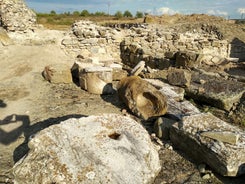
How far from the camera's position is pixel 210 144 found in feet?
11.3

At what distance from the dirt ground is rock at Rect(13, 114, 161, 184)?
45cm

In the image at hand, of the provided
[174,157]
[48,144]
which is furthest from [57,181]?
[174,157]

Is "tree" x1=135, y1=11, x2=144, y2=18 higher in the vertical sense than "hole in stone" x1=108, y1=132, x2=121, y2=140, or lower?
higher

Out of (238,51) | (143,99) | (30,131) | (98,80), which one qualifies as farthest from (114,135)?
(238,51)

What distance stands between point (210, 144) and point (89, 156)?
1608 mm

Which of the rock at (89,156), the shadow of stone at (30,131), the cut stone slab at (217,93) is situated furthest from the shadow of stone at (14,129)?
the cut stone slab at (217,93)

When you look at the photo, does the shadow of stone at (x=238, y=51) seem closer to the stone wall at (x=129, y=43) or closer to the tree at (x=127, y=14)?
the stone wall at (x=129, y=43)

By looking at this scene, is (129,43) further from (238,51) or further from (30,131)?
(30,131)

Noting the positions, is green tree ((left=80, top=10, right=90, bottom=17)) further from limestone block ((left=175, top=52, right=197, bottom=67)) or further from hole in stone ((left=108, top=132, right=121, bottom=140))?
hole in stone ((left=108, top=132, right=121, bottom=140))

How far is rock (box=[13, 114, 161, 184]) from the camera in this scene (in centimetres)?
291

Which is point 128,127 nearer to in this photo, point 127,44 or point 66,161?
point 66,161

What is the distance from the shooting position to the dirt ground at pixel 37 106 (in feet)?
11.6

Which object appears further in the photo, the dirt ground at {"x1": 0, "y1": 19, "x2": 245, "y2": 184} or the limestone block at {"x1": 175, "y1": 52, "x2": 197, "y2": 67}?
the limestone block at {"x1": 175, "y1": 52, "x2": 197, "y2": 67}

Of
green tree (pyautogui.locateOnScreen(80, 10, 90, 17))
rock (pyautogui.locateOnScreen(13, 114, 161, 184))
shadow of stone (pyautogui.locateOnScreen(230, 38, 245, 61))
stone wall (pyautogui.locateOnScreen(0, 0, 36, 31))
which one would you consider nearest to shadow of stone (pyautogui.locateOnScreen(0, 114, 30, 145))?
rock (pyautogui.locateOnScreen(13, 114, 161, 184))
